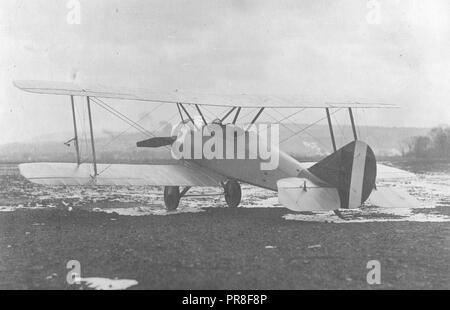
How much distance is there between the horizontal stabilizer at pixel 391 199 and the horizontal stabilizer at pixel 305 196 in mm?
1017

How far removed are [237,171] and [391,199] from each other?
330 centimetres

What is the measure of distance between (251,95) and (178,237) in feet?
17.3

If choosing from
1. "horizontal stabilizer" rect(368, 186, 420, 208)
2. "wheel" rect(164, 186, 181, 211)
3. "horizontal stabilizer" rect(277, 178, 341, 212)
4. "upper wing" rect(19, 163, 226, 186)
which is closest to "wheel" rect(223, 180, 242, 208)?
"upper wing" rect(19, 163, 226, 186)

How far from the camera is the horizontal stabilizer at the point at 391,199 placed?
31.3ft

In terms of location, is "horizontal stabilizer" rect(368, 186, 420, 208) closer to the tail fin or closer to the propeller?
the tail fin

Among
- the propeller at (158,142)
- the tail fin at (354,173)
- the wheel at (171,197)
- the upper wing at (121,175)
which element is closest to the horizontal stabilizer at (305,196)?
the tail fin at (354,173)

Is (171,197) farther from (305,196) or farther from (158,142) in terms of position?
(305,196)

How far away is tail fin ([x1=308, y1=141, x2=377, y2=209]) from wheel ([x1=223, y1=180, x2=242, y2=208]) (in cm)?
282

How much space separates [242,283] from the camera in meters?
5.00

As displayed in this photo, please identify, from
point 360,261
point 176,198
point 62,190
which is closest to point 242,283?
point 360,261

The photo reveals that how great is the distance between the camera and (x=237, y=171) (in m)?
11.0

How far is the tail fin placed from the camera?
29.5ft

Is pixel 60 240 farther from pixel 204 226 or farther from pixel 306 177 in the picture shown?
pixel 306 177

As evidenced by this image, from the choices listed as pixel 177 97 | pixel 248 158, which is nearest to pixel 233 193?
pixel 248 158
